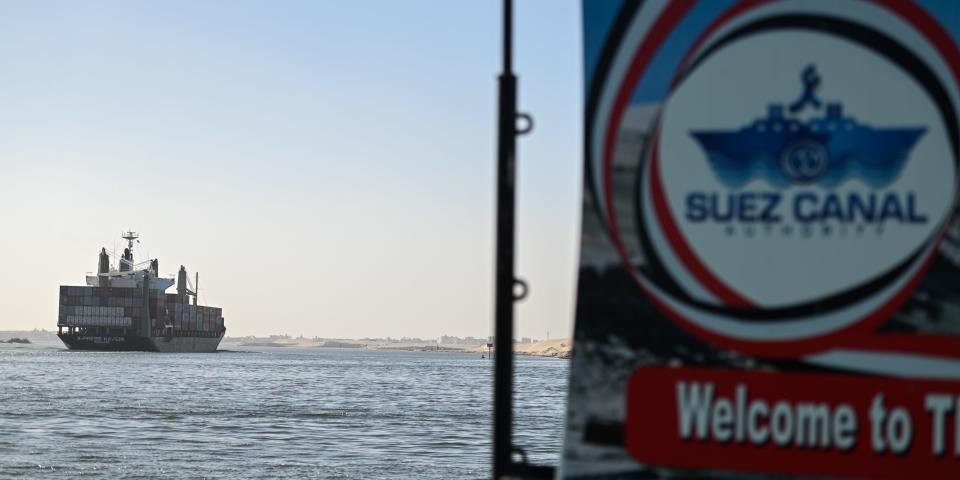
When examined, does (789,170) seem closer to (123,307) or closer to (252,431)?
(252,431)

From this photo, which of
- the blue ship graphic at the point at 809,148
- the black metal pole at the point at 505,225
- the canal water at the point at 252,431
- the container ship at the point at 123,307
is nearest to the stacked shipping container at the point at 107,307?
the container ship at the point at 123,307

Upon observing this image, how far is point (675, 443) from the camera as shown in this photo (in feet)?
12.7

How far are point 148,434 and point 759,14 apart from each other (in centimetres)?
4875

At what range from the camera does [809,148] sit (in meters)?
3.75

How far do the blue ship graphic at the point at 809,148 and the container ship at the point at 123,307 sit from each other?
182 m

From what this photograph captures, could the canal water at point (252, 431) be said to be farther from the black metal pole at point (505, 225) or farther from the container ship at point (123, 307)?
the container ship at point (123, 307)

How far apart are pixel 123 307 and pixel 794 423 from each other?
186 m

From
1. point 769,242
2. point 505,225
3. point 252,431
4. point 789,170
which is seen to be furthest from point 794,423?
point 252,431

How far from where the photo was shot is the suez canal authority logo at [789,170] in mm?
3658

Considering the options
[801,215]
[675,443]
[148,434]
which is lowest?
[148,434]

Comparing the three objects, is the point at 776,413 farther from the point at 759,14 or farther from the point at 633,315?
the point at 759,14

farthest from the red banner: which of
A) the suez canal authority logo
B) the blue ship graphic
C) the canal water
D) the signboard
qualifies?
the canal water

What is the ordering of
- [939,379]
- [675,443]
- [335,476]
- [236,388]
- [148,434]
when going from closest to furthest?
[939,379]
[675,443]
[335,476]
[148,434]
[236,388]

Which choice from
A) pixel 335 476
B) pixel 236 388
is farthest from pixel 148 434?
pixel 236 388
